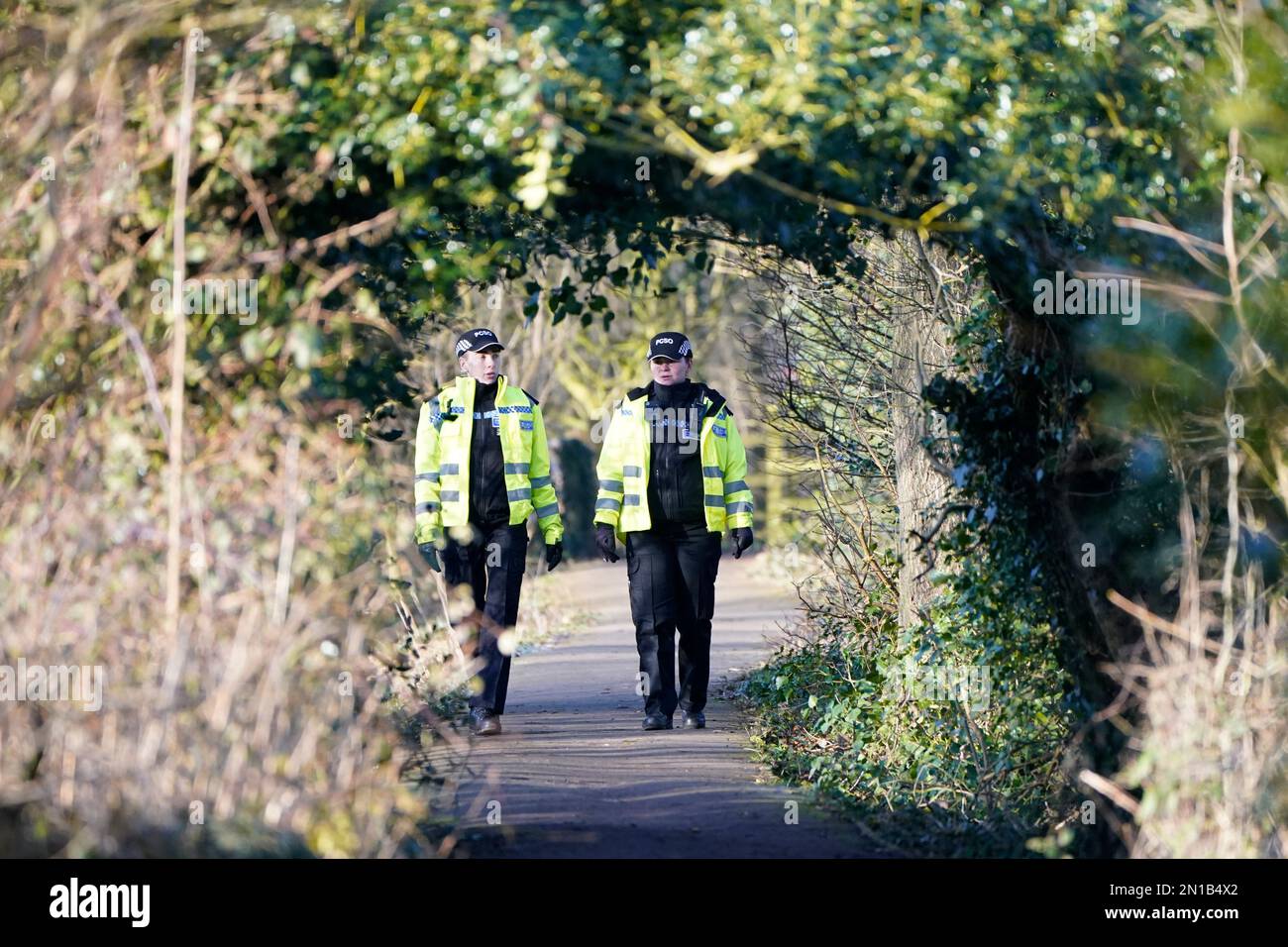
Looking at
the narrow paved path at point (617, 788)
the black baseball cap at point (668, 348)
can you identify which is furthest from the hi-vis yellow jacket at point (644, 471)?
the narrow paved path at point (617, 788)

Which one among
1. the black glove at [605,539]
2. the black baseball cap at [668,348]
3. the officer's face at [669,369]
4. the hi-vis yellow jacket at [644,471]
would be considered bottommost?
the black glove at [605,539]

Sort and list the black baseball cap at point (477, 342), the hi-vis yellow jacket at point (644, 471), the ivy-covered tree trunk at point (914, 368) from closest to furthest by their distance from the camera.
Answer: the ivy-covered tree trunk at point (914, 368), the black baseball cap at point (477, 342), the hi-vis yellow jacket at point (644, 471)

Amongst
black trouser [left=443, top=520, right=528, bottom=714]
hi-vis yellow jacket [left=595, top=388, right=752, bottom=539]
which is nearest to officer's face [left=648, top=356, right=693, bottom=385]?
hi-vis yellow jacket [left=595, top=388, right=752, bottom=539]

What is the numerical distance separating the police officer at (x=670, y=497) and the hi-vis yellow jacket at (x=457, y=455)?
46 cm

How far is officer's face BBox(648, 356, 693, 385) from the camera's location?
33.4 ft

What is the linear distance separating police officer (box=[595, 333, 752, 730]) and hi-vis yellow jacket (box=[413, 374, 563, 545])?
460 mm

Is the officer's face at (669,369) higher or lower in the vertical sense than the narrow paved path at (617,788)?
higher

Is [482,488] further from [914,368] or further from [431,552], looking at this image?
[914,368]

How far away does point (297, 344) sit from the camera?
6.32 m

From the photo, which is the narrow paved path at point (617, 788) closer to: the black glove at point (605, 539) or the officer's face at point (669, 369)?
the black glove at point (605, 539)

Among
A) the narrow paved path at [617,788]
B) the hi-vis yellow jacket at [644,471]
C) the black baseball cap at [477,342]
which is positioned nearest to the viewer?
the narrow paved path at [617,788]

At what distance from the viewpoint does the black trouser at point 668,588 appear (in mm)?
10273

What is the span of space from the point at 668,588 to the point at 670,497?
543 millimetres
